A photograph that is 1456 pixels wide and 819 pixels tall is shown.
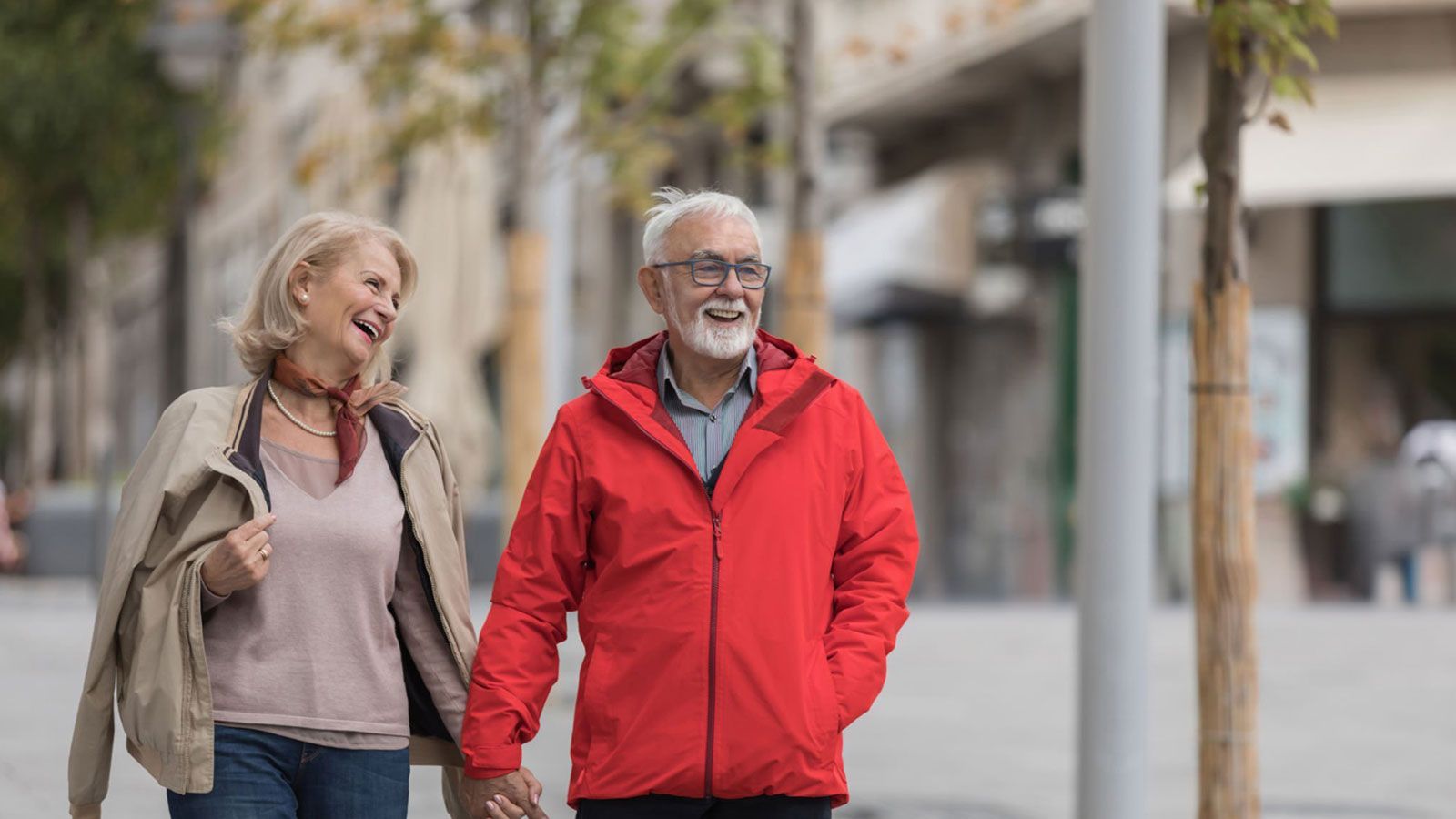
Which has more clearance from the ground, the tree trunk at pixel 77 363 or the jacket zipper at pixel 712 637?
the tree trunk at pixel 77 363

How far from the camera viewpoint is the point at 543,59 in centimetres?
1248

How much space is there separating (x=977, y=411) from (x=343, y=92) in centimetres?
890

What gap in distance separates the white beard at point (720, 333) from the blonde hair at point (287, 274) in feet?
2.04

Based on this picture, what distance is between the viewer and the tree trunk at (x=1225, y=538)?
20.2ft

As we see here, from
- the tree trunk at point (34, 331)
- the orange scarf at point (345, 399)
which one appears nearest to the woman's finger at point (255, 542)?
the orange scarf at point (345, 399)

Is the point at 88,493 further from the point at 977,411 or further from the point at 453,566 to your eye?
the point at 453,566

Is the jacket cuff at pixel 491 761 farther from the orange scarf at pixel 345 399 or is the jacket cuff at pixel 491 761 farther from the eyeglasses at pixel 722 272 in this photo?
the eyeglasses at pixel 722 272

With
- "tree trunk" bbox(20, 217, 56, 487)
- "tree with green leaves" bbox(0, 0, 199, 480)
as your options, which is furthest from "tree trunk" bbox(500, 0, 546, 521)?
"tree trunk" bbox(20, 217, 56, 487)

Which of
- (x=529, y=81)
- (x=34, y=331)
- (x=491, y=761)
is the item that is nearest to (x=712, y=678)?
(x=491, y=761)

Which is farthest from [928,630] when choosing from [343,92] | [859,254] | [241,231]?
[241,231]

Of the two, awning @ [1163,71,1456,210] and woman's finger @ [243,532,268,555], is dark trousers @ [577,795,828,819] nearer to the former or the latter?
woman's finger @ [243,532,268,555]

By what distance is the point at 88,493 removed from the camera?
67.3 ft

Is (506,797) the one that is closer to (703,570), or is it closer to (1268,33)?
(703,570)

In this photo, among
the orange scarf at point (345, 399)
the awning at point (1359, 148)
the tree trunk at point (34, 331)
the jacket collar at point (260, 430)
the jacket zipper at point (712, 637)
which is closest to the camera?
the jacket zipper at point (712, 637)
